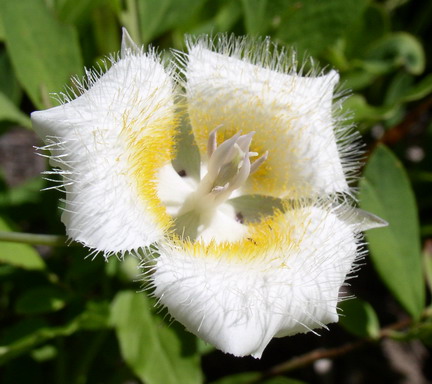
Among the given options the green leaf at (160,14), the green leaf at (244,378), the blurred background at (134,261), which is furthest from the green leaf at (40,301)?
the green leaf at (160,14)

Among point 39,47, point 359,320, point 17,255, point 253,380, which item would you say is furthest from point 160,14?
point 253,380

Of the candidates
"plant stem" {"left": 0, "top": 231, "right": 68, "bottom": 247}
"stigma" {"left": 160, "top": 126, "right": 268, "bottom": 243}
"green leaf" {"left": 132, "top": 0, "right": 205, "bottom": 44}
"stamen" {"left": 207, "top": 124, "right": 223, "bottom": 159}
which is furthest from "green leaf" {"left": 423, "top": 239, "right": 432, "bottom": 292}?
"plant stem" {"left": 0, "top": 231, "right": 68, "bottom": 247}

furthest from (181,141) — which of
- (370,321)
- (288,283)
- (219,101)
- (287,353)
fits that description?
(287,353)

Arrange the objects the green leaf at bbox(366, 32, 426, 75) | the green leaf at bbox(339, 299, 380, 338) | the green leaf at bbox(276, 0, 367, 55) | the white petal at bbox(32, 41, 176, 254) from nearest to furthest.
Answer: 1. the white petal at bbox(32, 41, 176, 254)
2. the green leaf at bbox(339, 299, 380, 338)
3. the green leaf at bbox(276, 0, 367, 55)
4. the green leaf at bbox(366, 32, 426, 75)

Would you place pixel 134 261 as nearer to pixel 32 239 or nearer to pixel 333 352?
pixel 32 239

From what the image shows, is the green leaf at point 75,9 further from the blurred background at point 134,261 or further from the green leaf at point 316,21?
the green leaf at point 316,21

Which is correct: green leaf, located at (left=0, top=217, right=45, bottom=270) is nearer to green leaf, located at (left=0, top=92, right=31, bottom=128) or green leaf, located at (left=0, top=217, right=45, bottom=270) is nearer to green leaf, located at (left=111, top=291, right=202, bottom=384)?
green leaf, located at (left=111, top=291, right=202, bottom=384)
